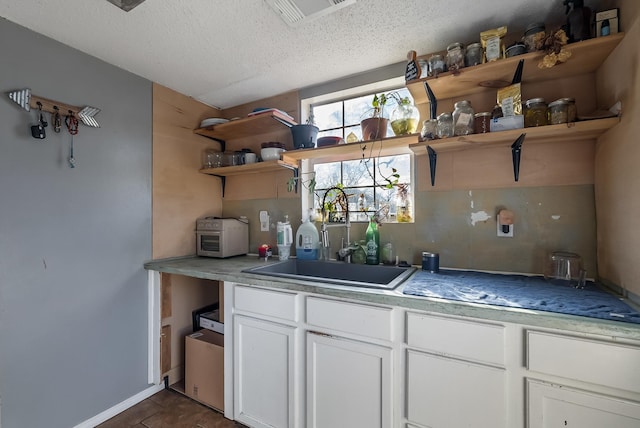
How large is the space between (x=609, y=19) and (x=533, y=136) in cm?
50

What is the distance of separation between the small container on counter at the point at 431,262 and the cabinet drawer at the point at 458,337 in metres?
0.53

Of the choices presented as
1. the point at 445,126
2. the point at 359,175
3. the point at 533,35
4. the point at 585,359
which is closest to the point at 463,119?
the point at 445,126

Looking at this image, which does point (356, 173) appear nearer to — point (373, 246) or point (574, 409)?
point (373, 246)

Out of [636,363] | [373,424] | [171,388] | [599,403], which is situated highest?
[636,363]

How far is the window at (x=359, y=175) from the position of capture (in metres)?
1.84

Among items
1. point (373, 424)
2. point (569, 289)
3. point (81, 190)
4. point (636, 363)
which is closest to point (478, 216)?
point (569, 289)

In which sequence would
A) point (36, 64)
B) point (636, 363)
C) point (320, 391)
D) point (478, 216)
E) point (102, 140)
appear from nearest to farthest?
point (636, 363) → point (320, 391) → point (36, 64) → point (478, 216) → point (102, 140)

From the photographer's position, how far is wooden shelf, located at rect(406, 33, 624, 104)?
1.15 metres

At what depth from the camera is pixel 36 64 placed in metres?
1.44

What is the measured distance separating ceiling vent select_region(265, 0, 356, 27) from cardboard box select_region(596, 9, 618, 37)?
104 cm

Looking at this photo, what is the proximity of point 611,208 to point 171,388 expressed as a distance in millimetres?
2792

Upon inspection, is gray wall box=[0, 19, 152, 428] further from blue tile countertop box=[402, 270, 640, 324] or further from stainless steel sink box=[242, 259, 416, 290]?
blue tile countertop box=[402, 270, 640, 324]

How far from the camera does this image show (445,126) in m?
1.47

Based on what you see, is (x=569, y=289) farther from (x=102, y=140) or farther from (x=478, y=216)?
(x=102, y=140)
